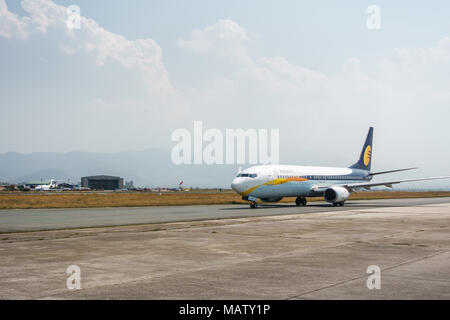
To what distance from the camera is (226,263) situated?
35.7ft

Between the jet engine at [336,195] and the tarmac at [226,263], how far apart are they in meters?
25.4

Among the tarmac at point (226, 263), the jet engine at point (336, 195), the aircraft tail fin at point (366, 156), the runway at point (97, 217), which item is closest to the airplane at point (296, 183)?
the jet engine at point (336, 195)

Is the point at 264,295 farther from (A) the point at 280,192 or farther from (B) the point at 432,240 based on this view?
(A) the point at 280,192

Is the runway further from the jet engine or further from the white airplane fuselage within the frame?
the jet engine

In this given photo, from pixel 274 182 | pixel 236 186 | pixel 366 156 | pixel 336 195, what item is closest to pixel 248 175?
pixel 236 186

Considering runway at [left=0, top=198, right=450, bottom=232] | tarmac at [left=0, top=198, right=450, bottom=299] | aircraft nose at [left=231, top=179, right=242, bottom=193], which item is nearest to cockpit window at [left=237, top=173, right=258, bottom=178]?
aircraft nose at [left=231, top=179, right=242, bottom=193]

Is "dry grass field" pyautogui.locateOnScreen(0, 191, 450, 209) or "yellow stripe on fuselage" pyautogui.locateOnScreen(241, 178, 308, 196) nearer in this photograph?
"yellow stripe on fuselage" pyautogui.locateOnScreen(241, 178, 308, 196)

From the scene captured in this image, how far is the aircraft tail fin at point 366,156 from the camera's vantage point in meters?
55.8

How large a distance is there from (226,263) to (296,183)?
35187 millimetres

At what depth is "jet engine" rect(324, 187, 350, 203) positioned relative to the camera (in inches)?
1736

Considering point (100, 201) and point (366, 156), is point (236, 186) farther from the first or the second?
point (366, 156)

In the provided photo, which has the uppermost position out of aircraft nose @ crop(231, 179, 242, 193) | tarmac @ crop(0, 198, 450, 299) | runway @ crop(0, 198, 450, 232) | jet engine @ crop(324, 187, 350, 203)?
aircraft nose @ crop(231, 179, 242, 193)
